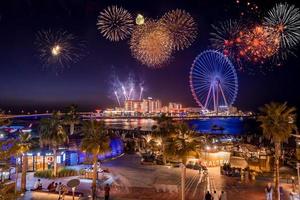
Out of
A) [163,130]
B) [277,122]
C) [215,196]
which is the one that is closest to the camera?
[215,196]

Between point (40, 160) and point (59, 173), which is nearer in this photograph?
point (59, 173)

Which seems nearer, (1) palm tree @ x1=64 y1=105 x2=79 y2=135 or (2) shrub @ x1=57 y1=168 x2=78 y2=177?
(2) shrub @ x1=57 y1=168 x2=78 y2=177

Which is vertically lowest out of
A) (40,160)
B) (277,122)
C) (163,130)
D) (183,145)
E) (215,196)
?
(215,196)

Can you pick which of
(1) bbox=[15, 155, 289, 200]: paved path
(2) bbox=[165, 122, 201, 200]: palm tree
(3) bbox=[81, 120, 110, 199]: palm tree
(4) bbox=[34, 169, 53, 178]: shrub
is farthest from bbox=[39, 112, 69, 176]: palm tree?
(2) bbox=[165, 122, 201, 200]: palm tree

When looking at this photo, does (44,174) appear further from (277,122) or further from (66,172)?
(277,122)

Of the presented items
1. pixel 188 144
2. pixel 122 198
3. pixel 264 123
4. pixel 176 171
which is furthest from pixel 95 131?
pixel 264 123

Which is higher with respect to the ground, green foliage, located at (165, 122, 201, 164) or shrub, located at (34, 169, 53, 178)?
green foliage, located at (165, 122, 201, 164)

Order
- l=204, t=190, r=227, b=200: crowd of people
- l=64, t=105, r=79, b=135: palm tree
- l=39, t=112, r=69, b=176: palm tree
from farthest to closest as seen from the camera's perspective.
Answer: l=64, t=105, r=79, b=135: palm tree, l=39, t=112, r=69, b=176: palm tree, l=204, t=190, r=227, b=200: crowd of people

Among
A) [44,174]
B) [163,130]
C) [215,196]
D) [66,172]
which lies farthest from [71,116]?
[215,196]

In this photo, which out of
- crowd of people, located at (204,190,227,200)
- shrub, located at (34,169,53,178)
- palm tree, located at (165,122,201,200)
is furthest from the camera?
shrub, located at (34,169,53,178)

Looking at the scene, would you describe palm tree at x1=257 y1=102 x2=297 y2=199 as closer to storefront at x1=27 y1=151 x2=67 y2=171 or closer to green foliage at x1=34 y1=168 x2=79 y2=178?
green foliage at x1=34 y1=168 x2=79 y2=178

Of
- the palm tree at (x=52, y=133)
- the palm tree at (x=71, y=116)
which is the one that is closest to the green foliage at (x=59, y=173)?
the palm tree at (x=52, y=133)
